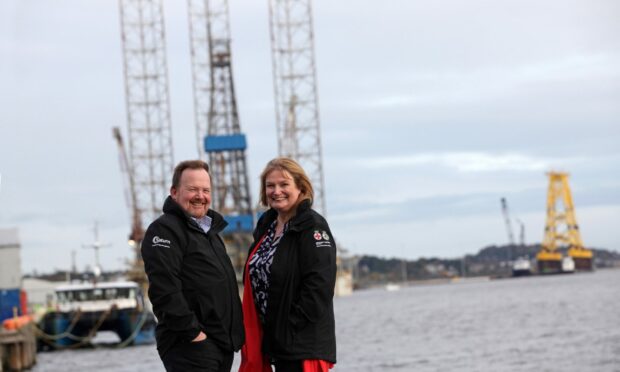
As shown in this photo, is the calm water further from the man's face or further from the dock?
the man's face

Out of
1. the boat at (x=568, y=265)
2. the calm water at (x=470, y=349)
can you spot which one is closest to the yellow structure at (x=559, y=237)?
the boat at (x=568, y=265)

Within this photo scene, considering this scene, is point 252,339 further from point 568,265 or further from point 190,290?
point 568,265

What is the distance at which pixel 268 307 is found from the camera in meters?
6.20

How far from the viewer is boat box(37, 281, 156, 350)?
42.3 m

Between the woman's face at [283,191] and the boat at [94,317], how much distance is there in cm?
3636

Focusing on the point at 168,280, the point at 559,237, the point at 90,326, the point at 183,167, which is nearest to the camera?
the point at 168,280

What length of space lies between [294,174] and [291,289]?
1.95ft

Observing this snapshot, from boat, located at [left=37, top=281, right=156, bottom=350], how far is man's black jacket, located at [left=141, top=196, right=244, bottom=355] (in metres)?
36.3

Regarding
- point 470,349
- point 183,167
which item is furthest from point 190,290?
point 470,349

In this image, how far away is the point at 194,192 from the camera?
634cm

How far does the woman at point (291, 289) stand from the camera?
20.0 feet

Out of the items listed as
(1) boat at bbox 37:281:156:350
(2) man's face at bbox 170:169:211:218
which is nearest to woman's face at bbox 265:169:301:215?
(2) man's face at bbox 170:169:211:218

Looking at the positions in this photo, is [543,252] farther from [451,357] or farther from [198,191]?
[198,191]

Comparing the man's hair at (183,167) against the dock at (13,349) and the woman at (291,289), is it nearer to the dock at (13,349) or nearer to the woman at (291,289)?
the woman at (291,289)
